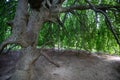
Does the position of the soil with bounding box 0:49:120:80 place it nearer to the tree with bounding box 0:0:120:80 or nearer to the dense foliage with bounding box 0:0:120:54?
the dense foliage with bounding box 0:0:120:54

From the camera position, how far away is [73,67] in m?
5.69

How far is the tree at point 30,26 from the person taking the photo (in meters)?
4.80

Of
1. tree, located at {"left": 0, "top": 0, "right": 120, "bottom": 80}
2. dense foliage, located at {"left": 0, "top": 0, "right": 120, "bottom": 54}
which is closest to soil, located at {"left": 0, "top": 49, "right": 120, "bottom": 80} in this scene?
dense foliage, located at {"left": 0, "top": 0, "right": 120, "bottom": 54}

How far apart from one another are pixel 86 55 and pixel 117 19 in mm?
1288

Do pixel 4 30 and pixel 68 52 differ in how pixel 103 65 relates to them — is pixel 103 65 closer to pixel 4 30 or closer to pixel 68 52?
pixel 68 52

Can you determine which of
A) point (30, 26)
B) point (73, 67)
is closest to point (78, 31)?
point (73, 67)

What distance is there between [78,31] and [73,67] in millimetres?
848

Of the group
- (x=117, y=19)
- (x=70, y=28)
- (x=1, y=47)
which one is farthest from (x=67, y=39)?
(x=1, y=47)

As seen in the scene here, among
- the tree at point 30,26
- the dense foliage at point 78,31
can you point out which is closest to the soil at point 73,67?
the dense foliage at point 78,31

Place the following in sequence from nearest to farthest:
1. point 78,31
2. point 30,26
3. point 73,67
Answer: point 30,26
point 73,67
point 78,31

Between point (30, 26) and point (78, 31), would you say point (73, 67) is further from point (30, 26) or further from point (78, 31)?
point (30, 26)

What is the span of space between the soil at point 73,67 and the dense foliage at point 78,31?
236mm

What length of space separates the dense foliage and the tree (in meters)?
0.68

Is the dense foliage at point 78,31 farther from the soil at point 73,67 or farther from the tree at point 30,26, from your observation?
the tree at point 30,26
